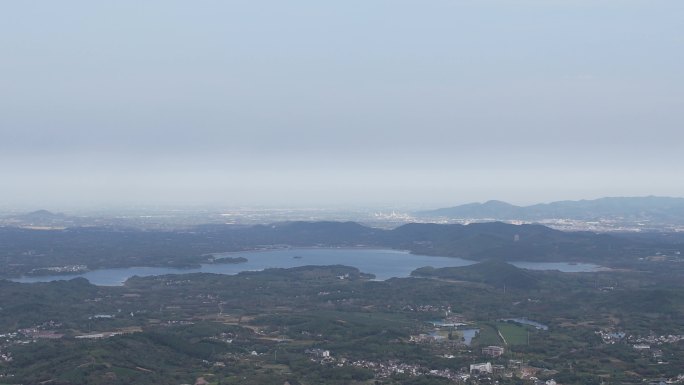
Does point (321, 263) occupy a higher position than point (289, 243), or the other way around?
point (289, 243)

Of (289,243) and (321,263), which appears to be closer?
(321,263)

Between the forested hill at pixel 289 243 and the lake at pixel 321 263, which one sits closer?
the lake at pixel 321 263

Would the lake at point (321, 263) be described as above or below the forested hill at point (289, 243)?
below

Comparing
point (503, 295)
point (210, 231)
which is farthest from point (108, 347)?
point (210, 231)
